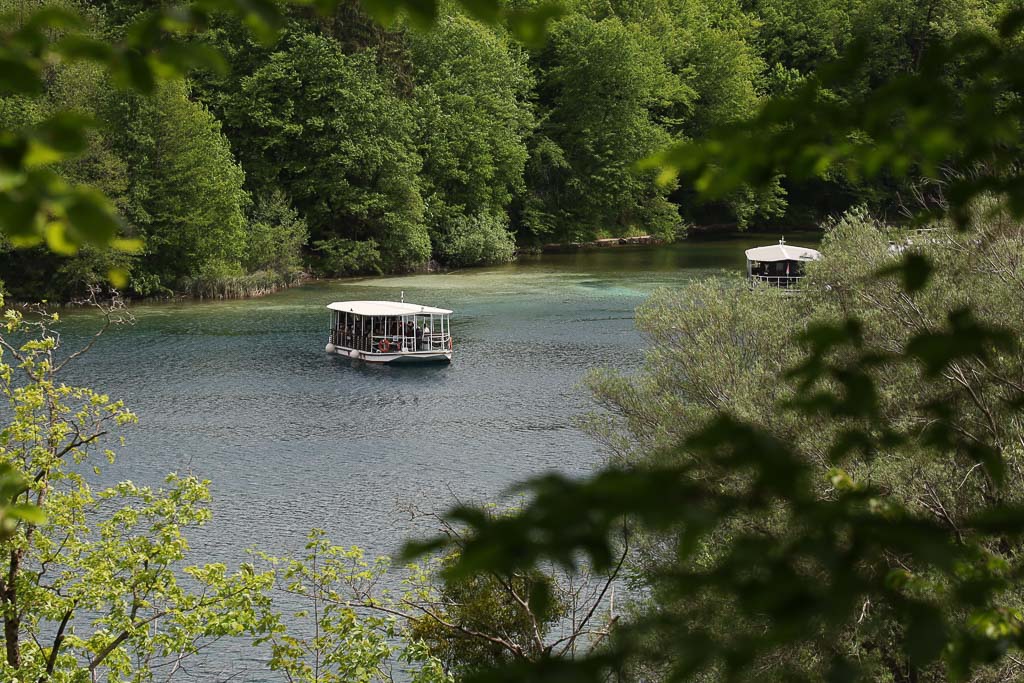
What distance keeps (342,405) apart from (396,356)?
7178mm

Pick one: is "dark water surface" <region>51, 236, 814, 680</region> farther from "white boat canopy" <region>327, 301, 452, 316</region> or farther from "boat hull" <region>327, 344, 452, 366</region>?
"white boat canopy" <region>327, 301, 452, 316</region>

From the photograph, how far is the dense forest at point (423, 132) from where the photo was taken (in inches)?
2071

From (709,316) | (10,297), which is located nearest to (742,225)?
(10,297)

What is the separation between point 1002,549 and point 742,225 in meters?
69.7

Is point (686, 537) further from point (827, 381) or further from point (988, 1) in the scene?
point (988, 1)

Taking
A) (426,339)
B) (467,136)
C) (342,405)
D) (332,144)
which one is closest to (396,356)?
(426,339)

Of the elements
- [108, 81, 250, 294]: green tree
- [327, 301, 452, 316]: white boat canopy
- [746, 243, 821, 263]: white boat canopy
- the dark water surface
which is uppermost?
[108, 81, 250, 294]: green tree

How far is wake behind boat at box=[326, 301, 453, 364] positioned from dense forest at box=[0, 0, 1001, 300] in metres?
7.74

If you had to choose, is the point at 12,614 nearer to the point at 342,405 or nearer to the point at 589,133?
the point at 342,405

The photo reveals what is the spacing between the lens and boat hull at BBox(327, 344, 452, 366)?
133ft

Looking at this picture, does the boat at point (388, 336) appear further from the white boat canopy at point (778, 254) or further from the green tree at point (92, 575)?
the green tree at point (92, 575)

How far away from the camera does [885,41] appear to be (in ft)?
273

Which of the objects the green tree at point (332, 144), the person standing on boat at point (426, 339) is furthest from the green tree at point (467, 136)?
the person standing on boat at point (426, 339)

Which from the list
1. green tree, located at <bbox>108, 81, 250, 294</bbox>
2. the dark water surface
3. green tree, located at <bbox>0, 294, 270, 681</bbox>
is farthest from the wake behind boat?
green tree, located at <bbox>0, 294, 270, 681</bbox>
